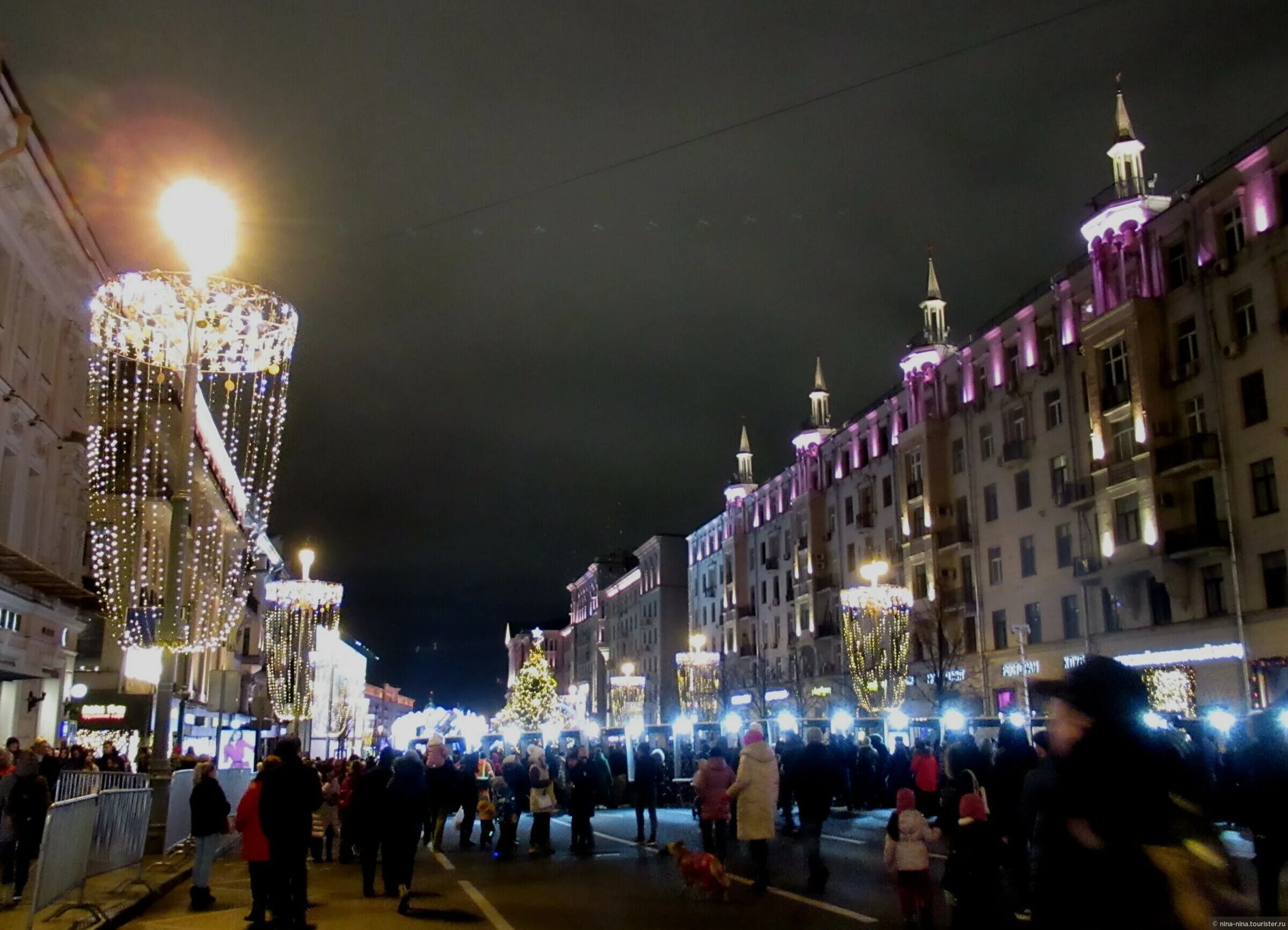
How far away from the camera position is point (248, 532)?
209ft

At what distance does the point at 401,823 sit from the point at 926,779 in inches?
407

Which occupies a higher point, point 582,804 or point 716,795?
point 716,795

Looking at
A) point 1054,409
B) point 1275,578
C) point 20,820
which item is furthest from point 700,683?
point 20,820

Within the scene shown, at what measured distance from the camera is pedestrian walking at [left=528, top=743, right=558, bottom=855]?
19.8m

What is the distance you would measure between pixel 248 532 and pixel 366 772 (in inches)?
2035

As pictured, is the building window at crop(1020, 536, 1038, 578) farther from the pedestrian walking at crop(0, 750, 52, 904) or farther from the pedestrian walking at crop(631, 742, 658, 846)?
the pedestrian walking at crop(0, 750, 52, 904)

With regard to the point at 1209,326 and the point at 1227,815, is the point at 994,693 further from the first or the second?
the point at 1227,815

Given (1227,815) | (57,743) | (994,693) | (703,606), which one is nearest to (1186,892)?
(1227,815)

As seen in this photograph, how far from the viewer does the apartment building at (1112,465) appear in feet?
103

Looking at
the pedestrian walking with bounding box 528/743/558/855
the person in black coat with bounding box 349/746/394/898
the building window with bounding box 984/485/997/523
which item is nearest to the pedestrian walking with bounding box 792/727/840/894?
the person in black coat with bounding box 349/746/394/898

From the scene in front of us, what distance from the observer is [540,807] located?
65.1 ft

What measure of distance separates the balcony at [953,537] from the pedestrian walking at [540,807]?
3026 cm

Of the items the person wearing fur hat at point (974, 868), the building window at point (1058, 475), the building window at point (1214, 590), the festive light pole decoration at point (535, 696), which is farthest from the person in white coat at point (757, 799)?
the festive light pole decoration at point (535, 696)

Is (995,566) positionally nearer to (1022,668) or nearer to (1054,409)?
(1022,668)
